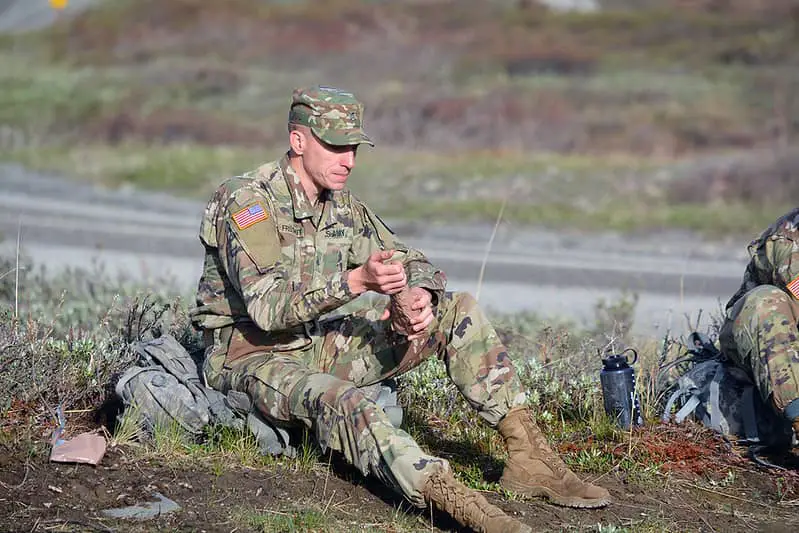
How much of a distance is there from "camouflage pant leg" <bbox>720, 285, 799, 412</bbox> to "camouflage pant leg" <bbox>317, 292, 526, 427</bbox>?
1.22 metres

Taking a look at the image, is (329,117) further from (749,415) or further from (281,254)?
(749,415)

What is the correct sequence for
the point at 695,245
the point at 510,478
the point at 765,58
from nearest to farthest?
1. the point at 510,478
2. the point at 695,245
3. the point at 765,58

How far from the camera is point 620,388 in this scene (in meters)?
6.39

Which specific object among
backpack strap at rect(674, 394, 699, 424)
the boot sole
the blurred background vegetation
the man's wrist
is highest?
the blurred background vegetation

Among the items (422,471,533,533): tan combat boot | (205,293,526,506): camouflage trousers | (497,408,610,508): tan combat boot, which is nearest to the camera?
(422,471,533,533): tan combat boot

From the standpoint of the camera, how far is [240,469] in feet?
18.6

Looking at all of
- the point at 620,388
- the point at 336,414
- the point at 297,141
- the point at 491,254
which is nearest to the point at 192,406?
the point at 336,414

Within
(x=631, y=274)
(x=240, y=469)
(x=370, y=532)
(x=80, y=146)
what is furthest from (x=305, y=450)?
(x=80, y=146)

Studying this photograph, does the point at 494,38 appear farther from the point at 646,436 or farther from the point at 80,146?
the point at 646,436

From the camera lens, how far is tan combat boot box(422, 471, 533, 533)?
488cm

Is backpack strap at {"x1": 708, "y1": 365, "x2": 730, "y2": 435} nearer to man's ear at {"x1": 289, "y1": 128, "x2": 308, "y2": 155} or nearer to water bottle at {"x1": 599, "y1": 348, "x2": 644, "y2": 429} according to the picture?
water bottle at {"x1": 599, "y1": 348, "x2": 644, "y2": 429}

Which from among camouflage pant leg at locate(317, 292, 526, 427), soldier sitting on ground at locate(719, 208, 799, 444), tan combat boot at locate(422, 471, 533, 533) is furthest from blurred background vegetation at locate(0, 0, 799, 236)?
tan combat boot at locate(422, 471, 533, 533)

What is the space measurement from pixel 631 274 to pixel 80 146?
13228 millimetres

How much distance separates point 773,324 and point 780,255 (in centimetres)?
41
